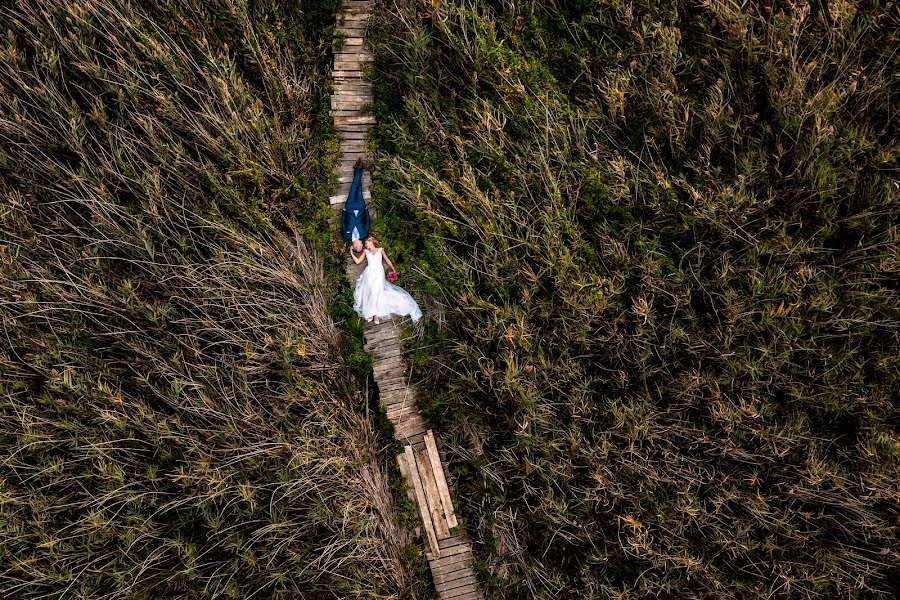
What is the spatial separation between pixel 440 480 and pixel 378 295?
124 inches

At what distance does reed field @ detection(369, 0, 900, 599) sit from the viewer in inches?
273

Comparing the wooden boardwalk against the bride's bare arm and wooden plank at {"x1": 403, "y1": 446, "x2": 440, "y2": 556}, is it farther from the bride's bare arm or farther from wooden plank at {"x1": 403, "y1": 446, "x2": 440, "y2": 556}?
the bride's bare arm

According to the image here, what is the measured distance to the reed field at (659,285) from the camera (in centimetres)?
693

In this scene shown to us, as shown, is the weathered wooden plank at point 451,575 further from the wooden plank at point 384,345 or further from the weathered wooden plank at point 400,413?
the wooden plank at point 384,345

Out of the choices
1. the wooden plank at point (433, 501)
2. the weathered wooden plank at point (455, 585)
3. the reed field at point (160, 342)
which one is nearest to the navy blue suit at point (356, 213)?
the reed field at point (160, 342)

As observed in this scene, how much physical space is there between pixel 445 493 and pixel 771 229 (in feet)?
20.5

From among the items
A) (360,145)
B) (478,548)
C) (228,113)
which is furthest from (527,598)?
(228,113)

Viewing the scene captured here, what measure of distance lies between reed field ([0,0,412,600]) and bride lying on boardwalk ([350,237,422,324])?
795 millimetres

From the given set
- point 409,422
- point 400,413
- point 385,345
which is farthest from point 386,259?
point 409,422

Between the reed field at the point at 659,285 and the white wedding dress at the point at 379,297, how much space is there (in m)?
0.29

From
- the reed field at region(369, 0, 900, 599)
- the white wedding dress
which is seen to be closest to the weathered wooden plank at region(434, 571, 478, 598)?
the reed field at region(369, 0, 900, 599)

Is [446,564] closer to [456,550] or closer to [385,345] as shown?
[456,550]

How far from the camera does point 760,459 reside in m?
7.17

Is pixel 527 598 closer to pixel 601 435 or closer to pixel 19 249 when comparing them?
pixel 601 435
